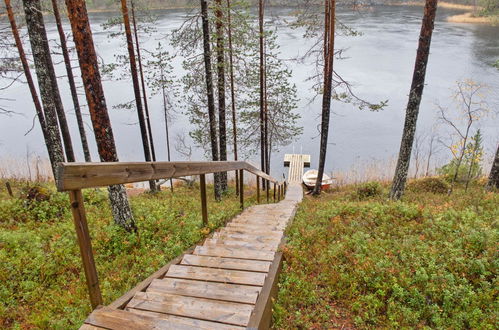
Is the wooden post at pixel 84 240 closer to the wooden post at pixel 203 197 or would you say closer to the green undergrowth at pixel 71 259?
the green undergrowth at pixel 71 259

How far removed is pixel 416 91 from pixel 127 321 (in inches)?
336

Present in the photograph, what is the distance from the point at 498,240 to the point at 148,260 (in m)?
4.81

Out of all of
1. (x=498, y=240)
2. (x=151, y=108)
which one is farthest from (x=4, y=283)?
(x=151, y=108)

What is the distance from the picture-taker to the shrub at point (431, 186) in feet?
41.8

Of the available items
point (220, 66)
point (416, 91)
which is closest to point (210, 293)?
point (416, 91)

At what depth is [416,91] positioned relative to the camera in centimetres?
843

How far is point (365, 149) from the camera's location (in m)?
22.9

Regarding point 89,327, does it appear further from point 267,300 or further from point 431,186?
point 431,186

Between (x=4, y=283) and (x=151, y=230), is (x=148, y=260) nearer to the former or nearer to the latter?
(x=151, y=230)

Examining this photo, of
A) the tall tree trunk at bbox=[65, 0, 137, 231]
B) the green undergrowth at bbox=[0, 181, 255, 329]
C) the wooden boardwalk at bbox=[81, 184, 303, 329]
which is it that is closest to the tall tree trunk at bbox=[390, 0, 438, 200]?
the green undergrowth at bbox=[0, 181, 255, 329]

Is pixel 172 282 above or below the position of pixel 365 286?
above

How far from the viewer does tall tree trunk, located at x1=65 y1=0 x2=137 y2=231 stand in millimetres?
4594

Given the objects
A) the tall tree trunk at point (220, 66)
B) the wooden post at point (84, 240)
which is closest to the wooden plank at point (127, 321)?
the wooden post at point (84, 240)

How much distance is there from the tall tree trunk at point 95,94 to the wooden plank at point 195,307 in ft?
8.29
